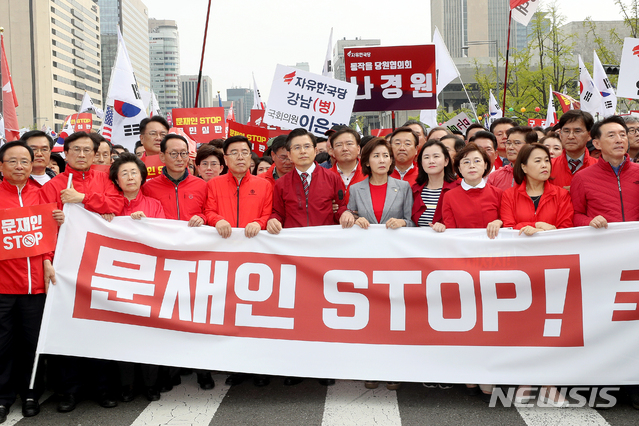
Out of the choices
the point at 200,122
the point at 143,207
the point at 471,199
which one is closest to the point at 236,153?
the point at 143,207

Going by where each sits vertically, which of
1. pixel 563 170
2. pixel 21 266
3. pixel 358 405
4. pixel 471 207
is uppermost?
pixel 563 170

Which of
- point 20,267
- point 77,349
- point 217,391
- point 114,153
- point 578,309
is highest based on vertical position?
point 114,153

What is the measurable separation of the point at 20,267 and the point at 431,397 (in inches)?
136

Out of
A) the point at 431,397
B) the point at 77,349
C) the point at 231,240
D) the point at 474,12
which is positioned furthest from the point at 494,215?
the point at 474,12

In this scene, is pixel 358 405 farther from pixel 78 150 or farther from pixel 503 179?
pixel 78 150

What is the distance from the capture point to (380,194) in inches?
207

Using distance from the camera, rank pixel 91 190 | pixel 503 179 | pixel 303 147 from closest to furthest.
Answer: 1. pixel 91 190
2. pixel 303 147
3. pixel 503 179

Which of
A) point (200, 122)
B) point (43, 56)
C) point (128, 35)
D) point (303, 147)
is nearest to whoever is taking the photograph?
point (303, 147)

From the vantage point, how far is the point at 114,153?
799cm

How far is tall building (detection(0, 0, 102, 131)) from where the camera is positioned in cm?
9406

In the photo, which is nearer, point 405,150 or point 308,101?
point 405,150

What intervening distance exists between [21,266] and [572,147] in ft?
17.0

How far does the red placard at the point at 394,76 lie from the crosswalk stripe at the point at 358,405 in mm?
4683

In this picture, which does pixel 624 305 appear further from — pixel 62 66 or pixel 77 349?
pixel 62 66
